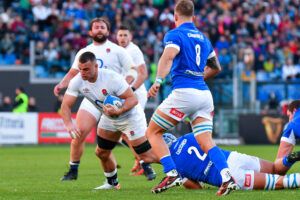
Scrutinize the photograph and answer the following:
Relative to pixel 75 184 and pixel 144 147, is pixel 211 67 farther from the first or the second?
pixel 75 184

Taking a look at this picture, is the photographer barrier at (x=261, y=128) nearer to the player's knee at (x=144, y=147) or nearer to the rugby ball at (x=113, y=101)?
the player's knee at (x=144, y=147)

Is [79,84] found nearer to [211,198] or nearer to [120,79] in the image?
[120,79]

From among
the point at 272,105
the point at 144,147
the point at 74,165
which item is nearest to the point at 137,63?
the point at 74,165

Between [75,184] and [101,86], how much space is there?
88.9 inches

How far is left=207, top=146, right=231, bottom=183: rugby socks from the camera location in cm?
1060

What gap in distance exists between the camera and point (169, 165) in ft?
36.6

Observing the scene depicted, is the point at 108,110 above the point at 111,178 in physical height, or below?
above

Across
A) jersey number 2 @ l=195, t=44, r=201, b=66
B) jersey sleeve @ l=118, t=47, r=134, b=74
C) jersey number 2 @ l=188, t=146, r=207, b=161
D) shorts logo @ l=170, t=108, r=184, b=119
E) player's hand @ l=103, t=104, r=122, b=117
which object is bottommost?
jersey number 2 @ l=188, t=146, r=207, b=161

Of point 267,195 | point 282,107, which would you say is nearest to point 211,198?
point 267,195

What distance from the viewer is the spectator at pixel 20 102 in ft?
101

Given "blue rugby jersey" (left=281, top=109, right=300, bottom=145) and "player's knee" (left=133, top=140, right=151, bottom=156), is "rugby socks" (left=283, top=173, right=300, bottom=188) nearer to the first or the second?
"blue rugby jersey" (left=281, top=109, right=300, bottom=145)

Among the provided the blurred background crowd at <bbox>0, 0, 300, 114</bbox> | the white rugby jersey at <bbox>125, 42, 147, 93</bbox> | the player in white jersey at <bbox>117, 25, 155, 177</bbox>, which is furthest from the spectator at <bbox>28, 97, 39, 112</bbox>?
the white rugby jersey at <bbox>125, 42, 147, 93</bbox>

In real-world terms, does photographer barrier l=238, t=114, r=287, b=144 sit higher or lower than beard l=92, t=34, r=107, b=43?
lower

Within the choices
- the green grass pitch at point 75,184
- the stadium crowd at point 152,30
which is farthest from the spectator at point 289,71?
the green grass pitch at point 75,184
